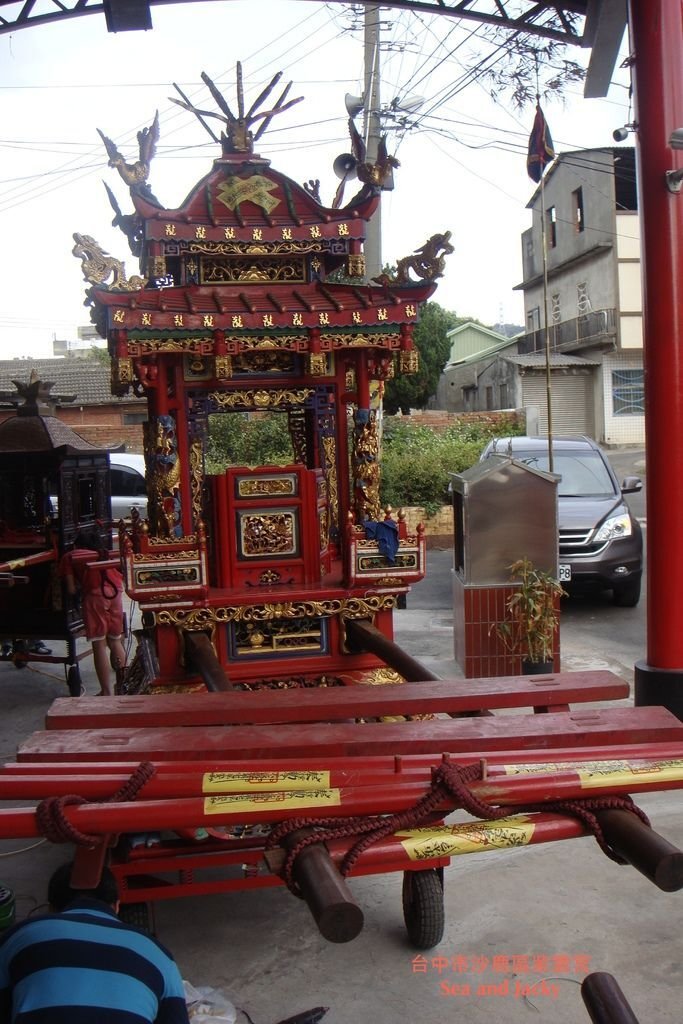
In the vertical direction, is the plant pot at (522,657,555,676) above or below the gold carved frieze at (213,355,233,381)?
below

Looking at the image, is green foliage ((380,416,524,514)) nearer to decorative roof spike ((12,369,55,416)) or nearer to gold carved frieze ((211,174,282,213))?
decorative roof spike ((12,369,55,416))

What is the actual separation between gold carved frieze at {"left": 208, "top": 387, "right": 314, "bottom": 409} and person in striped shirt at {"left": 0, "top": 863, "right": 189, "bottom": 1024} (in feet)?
14.8

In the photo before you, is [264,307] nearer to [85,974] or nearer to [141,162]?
[141,162]

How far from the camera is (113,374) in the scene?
228 inches

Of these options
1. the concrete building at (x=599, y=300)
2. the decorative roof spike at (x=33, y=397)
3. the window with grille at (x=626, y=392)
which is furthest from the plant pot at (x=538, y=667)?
the window with grille at (x=626, y=392)

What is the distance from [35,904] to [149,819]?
7.26ft

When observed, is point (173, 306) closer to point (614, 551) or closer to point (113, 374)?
point (113, 374)

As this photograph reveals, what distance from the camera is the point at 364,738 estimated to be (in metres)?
3.01

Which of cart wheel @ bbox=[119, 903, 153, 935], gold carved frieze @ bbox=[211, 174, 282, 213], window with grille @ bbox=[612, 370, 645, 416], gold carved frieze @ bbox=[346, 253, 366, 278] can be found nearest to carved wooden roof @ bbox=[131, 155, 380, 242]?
gold carved frieze @ bbox=[211, 174, 282, 213]

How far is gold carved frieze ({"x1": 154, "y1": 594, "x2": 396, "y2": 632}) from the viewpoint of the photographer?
5508 mm

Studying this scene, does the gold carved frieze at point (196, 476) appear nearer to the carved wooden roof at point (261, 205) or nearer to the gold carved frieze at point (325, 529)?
the gold carved frieze at point (325, 529)

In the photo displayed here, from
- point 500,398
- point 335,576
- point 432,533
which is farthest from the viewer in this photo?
point 500,398

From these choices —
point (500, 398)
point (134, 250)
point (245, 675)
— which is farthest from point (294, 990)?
point (500, 398)

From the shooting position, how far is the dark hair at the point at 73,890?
2.94m
